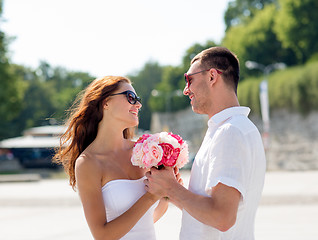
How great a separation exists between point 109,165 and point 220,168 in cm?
134

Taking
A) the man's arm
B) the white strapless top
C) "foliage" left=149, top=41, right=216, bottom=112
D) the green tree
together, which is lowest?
"foliage" left=149, top=41, right=216, bottom=112

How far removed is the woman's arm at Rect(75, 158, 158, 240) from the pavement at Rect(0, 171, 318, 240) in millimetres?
5842

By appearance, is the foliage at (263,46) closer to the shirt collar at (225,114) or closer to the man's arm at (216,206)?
the shirt collar at (225,114)

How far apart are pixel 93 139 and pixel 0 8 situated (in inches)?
1545

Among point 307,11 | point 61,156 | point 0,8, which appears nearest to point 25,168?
point 0,8

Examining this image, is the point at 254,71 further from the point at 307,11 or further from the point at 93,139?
the point at 93,139

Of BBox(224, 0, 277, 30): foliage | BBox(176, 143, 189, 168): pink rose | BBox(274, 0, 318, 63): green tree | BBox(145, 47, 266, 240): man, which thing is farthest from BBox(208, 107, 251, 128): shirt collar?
BBox(224, 0, 277, 30): foliage

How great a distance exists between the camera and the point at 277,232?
988 centimetres

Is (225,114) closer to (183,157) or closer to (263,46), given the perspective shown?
(183,157)

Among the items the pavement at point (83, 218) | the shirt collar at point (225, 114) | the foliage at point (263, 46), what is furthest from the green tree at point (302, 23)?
the shirt collar at point (225, 114)

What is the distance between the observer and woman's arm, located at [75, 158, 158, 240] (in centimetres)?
371

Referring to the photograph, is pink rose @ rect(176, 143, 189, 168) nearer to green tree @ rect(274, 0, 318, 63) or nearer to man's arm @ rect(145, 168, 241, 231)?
man's arm @ rect(145, 168, 241, 231)

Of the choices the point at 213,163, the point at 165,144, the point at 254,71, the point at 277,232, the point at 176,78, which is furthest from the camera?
the point at 176,78

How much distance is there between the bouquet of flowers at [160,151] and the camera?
356 cm
